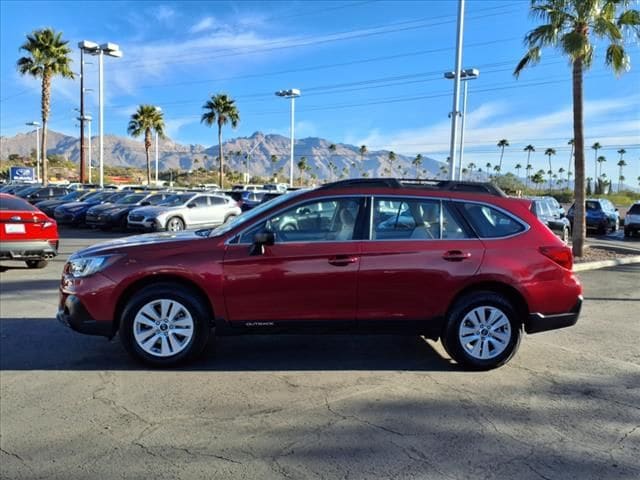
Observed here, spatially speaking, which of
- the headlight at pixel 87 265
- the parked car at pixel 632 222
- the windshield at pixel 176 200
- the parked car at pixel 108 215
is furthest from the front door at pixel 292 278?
the parked car at pixel 632 222

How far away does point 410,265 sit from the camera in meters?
5.17

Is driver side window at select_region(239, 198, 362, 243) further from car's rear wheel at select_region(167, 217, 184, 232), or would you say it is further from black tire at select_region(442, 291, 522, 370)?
car's rear wheel at select_region(167, 217, 184, 232)

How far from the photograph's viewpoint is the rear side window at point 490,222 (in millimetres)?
5367

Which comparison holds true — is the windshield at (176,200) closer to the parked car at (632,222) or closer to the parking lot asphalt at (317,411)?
the parking lot asphalt at (317,411)

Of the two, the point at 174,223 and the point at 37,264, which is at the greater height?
the point at 174,223

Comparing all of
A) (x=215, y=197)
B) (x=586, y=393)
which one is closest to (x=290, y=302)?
(x=586, y=393)

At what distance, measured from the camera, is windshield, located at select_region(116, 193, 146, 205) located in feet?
76.4

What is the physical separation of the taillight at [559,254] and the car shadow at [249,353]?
1.42 meters

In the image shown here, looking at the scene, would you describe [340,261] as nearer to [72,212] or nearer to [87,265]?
[87,265]

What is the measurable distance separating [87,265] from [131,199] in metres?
19.6

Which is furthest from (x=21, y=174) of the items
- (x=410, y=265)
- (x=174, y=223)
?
(x=410, y=265)

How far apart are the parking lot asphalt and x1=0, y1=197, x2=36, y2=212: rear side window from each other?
473cm

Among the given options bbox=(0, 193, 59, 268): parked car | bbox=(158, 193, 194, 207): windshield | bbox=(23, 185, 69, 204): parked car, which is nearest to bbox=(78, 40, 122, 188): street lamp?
bbox=(23, 185, 69, 204): parked car

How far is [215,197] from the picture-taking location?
21.3 meters
